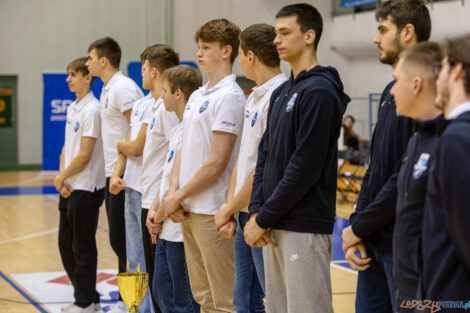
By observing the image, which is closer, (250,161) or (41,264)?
(250,161)

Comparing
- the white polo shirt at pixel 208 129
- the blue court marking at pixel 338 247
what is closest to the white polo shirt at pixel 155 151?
the white polo shirt at pixel 208 129

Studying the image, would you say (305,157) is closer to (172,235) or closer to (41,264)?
(172,235)

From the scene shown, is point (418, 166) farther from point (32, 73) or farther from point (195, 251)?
point (32, 73)

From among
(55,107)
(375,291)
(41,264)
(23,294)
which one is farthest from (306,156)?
(55,107)

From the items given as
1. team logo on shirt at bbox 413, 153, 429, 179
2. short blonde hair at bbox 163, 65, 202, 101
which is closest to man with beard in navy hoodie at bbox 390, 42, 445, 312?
team logo on shirt at bbox 413, 153, 429, 179

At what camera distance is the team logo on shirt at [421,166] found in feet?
6.55

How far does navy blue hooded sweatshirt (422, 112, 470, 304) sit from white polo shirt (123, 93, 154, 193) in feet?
9.30

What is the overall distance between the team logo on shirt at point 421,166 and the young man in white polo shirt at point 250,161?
4.06ft

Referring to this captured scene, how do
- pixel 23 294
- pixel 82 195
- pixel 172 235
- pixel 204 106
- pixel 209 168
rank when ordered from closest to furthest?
pixel 209 168, pixel 204 106, pixel 172 235, pixel 82 195, pixel 23 294

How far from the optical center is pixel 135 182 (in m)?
4.49

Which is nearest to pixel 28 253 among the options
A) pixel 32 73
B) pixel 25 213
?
pixel 25 213

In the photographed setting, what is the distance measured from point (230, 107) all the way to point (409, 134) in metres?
1.28

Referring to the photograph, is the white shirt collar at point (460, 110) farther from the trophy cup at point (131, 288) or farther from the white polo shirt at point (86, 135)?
the white polo shirt at point (86, 135)

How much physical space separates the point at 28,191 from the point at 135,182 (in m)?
10.2
